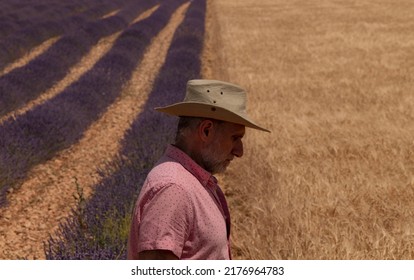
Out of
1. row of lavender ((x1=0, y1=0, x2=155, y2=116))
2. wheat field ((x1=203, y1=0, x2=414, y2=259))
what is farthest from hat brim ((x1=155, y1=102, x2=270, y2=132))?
row of lavender ((x1=0, y1=0, x2=155, y2=116))

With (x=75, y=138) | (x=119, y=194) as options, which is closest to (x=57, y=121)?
(x=75, y=138)

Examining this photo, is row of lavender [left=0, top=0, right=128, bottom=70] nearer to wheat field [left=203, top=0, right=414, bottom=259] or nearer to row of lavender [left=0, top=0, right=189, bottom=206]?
row of lavender [left=0, top=0, right=189, bottom=206]

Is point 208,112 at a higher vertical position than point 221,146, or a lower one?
higher

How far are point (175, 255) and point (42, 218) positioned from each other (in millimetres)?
3493

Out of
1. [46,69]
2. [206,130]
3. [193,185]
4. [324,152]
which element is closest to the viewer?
[193,185]

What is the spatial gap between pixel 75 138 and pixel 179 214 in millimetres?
5481

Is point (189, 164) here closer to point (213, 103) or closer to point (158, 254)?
point (213, 103)

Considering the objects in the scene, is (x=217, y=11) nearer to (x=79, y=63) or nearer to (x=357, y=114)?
(x=79, y=63)

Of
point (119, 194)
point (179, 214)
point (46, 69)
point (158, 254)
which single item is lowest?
point (46, 69)

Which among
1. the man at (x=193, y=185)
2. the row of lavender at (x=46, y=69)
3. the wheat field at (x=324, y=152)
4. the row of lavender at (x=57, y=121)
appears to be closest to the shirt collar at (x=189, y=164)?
the man at (x=193, y=185)

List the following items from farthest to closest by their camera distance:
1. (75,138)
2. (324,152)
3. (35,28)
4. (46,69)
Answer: (35,28) < (46,69) < (75,138) < (324,152)

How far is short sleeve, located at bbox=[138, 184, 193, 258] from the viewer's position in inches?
55.9

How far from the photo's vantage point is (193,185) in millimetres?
1556

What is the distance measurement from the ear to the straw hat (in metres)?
0.03
